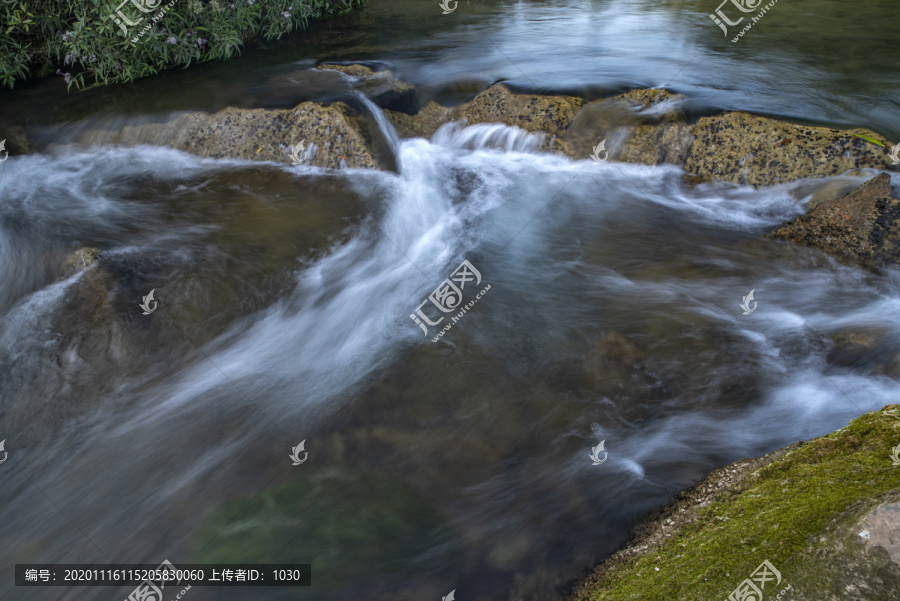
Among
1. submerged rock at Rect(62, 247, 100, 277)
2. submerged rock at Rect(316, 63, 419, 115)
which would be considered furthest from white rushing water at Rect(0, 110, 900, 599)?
submerged rock at Rect(316, 63, 419, 115)

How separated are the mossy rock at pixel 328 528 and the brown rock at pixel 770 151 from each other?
4943 mm

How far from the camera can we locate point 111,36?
27.3 feet

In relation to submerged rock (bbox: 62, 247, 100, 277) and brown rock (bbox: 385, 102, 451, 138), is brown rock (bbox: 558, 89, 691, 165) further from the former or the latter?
submerged rock (bbox: 62, 247, 100, 277)

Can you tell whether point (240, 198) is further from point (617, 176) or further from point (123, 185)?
point (617, 176)

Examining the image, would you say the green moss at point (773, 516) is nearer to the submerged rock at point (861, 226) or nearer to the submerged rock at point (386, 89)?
the submerged rock at point (861, 226)

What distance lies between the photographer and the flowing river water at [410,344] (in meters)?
3.41

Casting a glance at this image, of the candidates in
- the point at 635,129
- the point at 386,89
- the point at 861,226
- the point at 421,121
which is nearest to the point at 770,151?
the point at 861,226

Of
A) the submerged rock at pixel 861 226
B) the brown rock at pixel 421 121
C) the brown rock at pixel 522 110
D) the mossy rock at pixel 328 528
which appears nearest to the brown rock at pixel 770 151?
the submerged rock at pixel 861 226

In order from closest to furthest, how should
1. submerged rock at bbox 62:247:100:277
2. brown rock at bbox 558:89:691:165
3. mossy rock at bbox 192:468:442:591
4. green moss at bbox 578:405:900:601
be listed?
green moss at bbox 578:405:900:601, mossy rock at bbox 192:468:442:591, submerged rock at bbox 62:247:100:277, brown rock at bbox 558:89:691:165

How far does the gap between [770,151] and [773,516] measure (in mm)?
4872

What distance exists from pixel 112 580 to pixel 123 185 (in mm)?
5198

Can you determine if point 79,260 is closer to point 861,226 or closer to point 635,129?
point 635,129

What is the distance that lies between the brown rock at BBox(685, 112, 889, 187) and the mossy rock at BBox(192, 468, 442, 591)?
16.2 feet

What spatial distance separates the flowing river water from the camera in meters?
3.41
